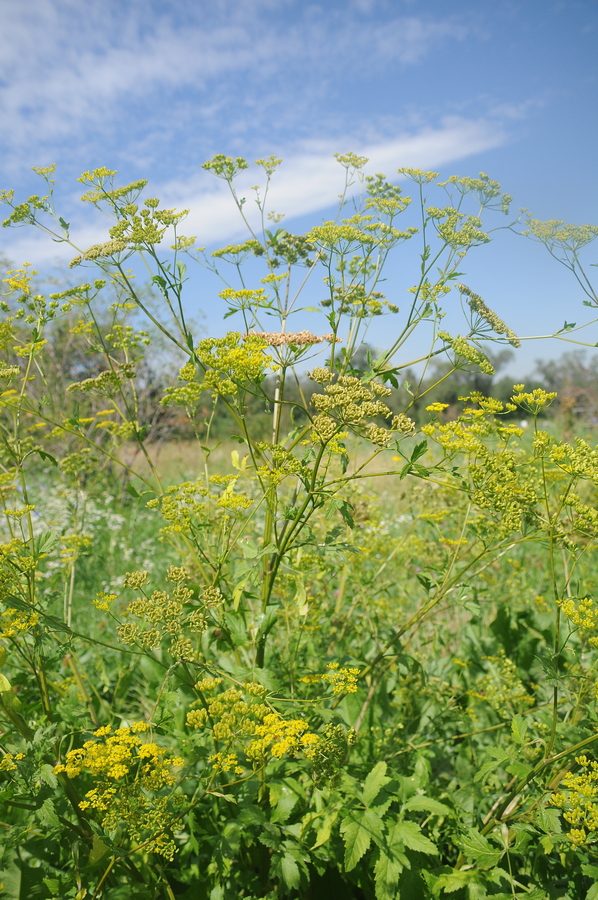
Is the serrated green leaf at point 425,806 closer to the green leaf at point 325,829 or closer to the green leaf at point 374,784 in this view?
the green leaf at point 374,784

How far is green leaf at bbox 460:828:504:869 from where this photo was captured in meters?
1.97

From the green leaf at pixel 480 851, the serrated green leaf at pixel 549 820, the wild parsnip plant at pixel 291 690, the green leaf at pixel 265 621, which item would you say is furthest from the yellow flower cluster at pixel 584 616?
the green leaf at pixel 265 621

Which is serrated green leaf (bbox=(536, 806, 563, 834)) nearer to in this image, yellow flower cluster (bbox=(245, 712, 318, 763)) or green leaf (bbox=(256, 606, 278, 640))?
yellow flower cluster (bbox=(245, 712, 318, 763))

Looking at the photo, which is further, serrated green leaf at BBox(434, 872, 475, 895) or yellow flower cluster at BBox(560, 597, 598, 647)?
serrated green leaf at BBox(434, 872, 475, 895)

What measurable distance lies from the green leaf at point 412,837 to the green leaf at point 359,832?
94 mm

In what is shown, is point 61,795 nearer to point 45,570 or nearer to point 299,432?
point 299,432

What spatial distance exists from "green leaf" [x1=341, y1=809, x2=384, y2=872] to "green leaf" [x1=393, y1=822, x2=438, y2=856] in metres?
0.09

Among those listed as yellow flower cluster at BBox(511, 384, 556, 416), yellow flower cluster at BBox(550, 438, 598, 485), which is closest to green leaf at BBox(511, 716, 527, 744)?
yellow flower cluster at BBox(550, 438, 598, 485)

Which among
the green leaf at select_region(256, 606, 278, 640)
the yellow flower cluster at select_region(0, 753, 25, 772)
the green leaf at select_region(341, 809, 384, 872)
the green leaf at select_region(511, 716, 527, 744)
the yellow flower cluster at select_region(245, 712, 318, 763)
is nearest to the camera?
A: the yellow flower cluster at select_region(245, 712, 318, 763)

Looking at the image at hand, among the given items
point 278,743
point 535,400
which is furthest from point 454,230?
point 278,743

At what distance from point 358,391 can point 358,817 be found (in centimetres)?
156

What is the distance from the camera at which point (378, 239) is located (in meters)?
2.53

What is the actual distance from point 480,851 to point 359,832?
1.45ft

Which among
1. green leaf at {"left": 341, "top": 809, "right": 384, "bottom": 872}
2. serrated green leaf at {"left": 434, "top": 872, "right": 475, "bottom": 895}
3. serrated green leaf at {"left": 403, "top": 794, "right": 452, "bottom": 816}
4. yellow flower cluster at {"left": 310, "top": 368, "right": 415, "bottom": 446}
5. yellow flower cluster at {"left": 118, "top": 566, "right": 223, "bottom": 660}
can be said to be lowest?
serrated green leaf at {"left": 434, "top": 872, "right": 475, "bottom": 895}
